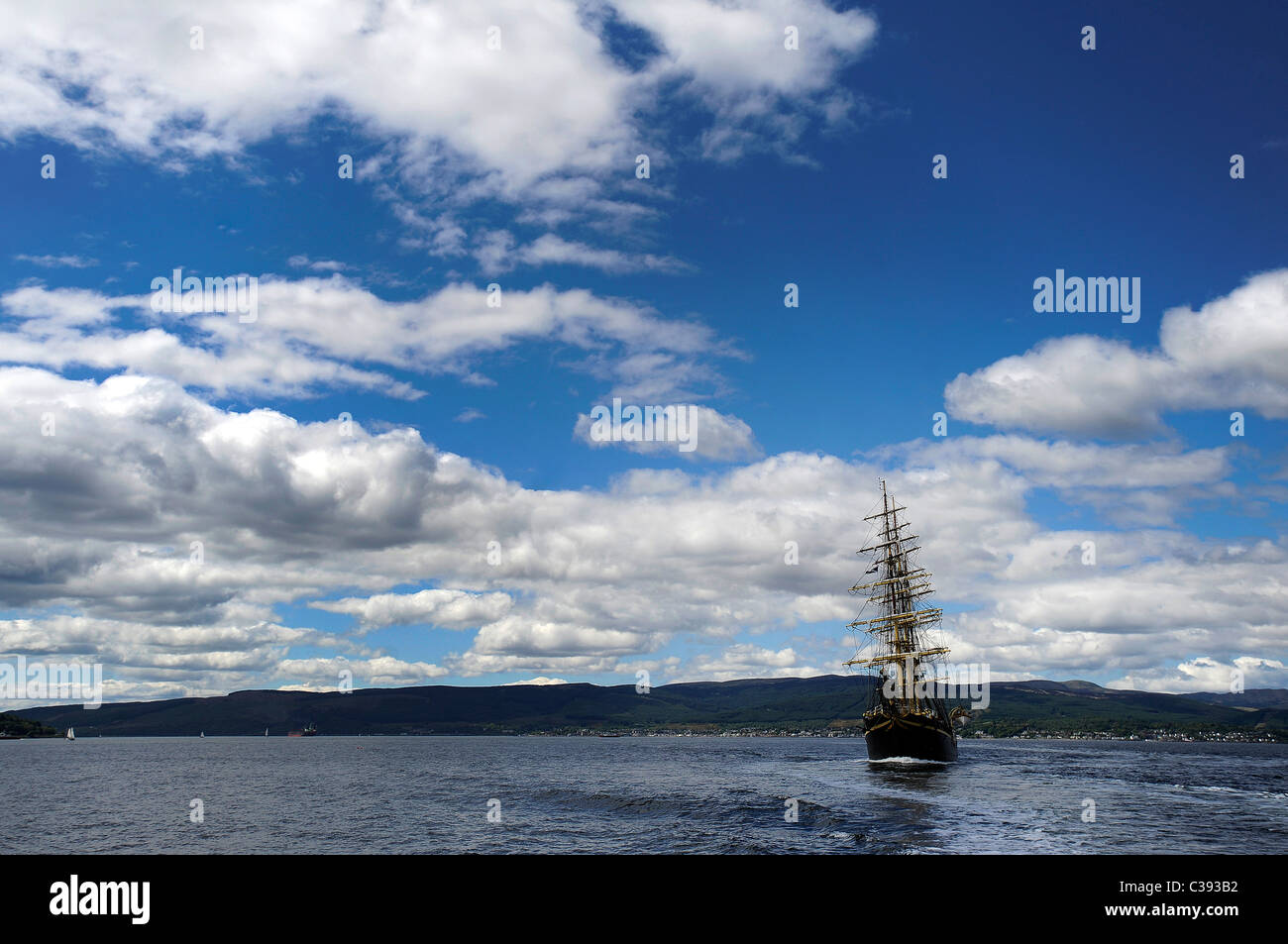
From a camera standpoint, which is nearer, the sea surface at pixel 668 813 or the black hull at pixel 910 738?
the sea surface at pixel 668 813

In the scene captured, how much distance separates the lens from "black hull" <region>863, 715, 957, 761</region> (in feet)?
370

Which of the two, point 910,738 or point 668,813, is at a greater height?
point 668,813

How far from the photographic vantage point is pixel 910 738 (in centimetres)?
11294

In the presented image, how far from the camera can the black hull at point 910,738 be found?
113 m

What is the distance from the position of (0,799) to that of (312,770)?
48.9m

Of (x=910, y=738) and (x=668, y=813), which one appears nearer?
(x=668, y=813)

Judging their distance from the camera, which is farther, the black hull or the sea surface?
the black hull

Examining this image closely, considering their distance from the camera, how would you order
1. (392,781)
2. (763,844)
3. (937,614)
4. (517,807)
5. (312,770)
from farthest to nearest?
(937,614)
(312,770)
(392,781)
(517,807)
(763,844)

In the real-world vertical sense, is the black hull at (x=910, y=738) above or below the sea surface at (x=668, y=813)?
below

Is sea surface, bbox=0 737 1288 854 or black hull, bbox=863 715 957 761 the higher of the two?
sea surface, bbox=0 737 1288 854
